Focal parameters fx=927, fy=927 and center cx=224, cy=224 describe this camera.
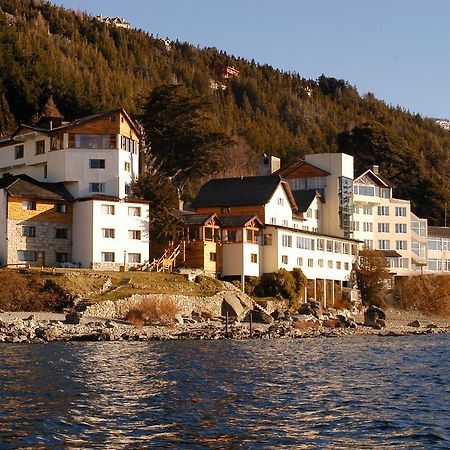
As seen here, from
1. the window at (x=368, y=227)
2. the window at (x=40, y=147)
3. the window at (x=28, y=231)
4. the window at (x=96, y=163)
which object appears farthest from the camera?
the window at (x=368, y=227)

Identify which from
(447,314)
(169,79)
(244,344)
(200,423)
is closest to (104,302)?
(244,344)

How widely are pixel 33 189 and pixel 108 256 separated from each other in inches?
285

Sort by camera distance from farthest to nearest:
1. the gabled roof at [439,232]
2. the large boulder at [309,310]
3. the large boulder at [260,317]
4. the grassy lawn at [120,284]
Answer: the gabled roof at [439,232] < the large boulder at [309,310] < the large boulder at [260,317] < the grassy lawn at [120,284]

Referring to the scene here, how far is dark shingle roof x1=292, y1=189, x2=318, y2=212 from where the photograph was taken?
8762cm

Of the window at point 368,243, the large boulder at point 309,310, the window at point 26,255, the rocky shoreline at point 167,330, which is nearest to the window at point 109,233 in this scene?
the window at point 26,255

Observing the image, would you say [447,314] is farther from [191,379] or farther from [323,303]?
[191,379]

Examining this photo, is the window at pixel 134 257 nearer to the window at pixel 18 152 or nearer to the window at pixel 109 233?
the window at pixel 109 233

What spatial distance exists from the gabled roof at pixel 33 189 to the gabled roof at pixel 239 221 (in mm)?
12617

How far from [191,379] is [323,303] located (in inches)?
1856

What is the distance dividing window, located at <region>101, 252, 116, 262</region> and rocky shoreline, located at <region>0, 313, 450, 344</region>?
9.86m

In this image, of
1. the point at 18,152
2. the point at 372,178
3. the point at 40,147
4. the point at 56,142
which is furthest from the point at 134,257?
the point at 372,178

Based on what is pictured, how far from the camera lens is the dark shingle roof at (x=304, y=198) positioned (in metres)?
87.6

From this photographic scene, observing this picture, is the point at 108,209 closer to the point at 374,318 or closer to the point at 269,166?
the point at 374,318

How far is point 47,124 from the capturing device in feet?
250
